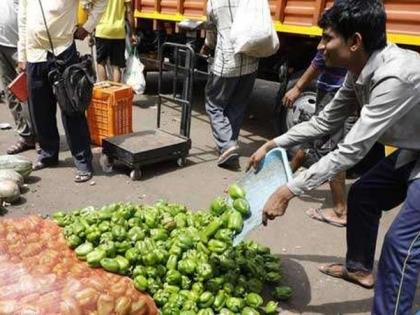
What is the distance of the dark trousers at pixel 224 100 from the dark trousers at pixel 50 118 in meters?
1.45

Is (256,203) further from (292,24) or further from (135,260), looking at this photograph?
(292,24)

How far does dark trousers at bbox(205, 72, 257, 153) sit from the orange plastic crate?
39.3 inches

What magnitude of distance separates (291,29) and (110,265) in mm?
3681

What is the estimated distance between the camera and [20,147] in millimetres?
5613

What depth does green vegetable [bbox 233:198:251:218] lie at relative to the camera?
3.05 meters

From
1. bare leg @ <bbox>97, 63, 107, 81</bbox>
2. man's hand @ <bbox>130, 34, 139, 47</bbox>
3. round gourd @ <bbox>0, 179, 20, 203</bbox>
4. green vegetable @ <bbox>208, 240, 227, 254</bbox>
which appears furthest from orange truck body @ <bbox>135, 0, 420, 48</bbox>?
round gourd @ <bbox>0, 179, 20, 203</bbox>

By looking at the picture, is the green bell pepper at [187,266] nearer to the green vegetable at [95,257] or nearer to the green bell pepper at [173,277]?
the green bell pepper at [173,277]

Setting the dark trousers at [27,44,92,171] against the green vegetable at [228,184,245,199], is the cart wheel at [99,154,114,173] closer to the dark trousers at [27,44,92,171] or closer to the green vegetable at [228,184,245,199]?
the dark trousers at [27,44,92,171]

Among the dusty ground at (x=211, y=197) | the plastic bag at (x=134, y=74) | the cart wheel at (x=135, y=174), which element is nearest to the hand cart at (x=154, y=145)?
the cart wheel at (x=135, y=174)

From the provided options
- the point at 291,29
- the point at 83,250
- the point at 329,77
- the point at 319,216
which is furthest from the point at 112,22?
the point at 83,250

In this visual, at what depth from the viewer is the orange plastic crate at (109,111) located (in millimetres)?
5526

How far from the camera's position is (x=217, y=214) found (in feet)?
10.8

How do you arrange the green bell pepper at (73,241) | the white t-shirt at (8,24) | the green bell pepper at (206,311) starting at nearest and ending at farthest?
1. the green bell pepper at (206,311)
2. the green bell pepper at (73,241)
3. the white t-shirt at (8,24)

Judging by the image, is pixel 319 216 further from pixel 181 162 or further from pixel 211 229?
pixel 181 162
